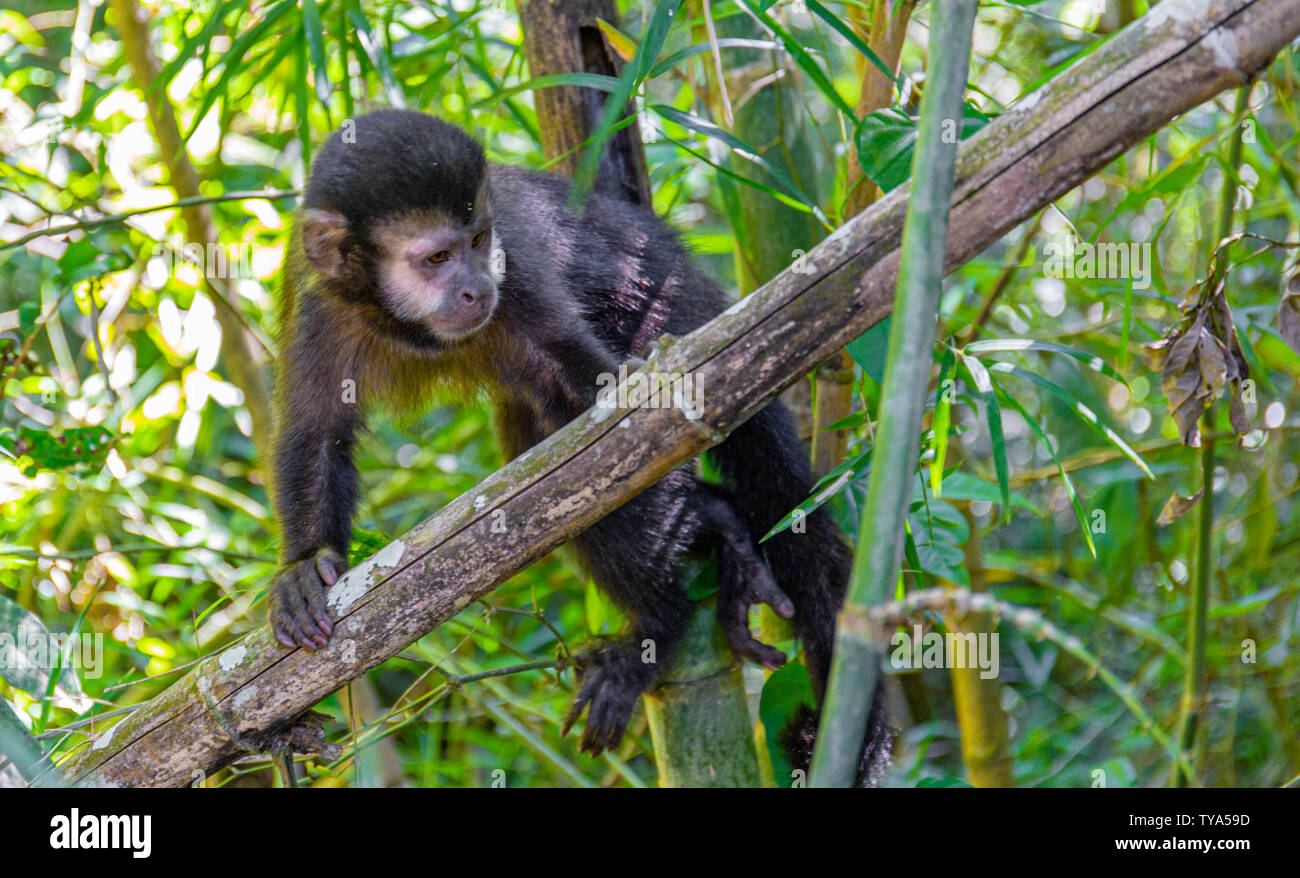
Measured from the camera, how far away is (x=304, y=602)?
2.07 m

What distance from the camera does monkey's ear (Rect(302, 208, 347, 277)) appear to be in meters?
2.42

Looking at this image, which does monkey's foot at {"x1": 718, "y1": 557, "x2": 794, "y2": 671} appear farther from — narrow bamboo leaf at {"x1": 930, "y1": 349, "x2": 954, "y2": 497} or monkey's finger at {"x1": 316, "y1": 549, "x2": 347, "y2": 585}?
monkey's finger at {"x1": 316, "y1": 549, "x2": 347, "y2": 585}

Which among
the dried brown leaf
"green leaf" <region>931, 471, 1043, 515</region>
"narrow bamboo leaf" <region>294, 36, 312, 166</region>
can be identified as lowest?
the dried brown leaf

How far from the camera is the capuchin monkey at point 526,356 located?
243cm

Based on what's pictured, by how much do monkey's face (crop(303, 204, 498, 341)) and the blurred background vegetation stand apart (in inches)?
13.5

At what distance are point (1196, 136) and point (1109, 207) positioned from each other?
0.47 m

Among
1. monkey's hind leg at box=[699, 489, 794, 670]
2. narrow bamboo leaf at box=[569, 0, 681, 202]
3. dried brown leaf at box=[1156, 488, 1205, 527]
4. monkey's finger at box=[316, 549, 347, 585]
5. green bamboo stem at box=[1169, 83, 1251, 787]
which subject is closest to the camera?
narrow bamboo leaf at box=[569, 0, 681, 202]

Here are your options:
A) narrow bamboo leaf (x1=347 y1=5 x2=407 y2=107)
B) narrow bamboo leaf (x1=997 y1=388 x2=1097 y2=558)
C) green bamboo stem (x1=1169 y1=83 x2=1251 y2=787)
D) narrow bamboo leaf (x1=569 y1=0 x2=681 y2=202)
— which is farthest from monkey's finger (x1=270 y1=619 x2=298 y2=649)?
green bamboo stem (x1=1169 y1=83 x2=1251 y2=787)

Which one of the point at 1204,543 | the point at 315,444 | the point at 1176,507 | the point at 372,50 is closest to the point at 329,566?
the point at 315,444

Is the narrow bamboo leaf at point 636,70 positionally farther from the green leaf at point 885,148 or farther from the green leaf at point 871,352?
the green leaf at point 871,352

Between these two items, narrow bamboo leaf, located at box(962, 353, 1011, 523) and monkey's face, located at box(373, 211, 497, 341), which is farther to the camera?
monkey's face, located at box(373, 211, 497, 341)

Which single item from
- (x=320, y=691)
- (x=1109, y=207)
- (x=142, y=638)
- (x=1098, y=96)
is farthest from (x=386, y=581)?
(x=1109, y=207)

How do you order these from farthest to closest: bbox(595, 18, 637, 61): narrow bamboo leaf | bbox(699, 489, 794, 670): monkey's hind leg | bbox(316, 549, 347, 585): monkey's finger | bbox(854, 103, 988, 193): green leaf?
bbox(699, 489, 794, 670): monkey's hind leg → bbox(595, 18, 637, 61): narrow bamboo leaf → bbox(316, 549, 347, 585): monkey's finger → bbox(854, 103, 988, 193): green leaf

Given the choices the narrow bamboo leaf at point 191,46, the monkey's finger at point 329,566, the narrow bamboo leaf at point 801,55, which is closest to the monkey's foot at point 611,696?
the monkey's finger at point 329,566
